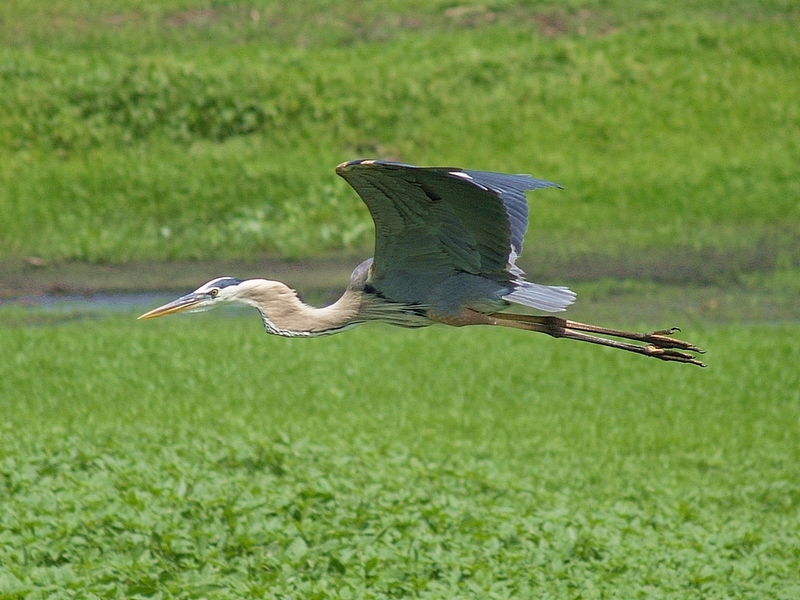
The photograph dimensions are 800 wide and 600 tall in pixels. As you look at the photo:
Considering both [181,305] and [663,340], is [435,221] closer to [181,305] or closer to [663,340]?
[181,305]

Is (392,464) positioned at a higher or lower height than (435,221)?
lower

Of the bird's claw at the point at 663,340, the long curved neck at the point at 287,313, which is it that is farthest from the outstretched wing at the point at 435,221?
the bird's claw at the point at 663,340

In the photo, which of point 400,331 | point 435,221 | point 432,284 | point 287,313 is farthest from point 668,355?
point 400,331

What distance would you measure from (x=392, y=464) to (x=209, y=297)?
2.56 m

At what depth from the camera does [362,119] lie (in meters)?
16.3

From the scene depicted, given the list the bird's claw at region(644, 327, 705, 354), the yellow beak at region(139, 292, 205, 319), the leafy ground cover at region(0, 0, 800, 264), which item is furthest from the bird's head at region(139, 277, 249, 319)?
the leafy ground cover at region(0, 0, 800, 264)

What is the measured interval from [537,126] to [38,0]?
754 centimetres

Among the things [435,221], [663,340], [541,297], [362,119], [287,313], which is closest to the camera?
[435,221]

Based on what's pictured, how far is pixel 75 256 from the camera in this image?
13.8 m

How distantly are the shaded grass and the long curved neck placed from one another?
3.81ft

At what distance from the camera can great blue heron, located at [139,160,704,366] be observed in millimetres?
5300

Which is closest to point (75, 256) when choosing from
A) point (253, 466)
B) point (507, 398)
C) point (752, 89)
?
point (507, 398)

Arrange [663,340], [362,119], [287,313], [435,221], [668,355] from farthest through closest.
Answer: [362,119] → [663,340] → [668,355] → [287,313] → [435,221]

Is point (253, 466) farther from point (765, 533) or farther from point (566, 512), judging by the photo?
point (765, 533)
